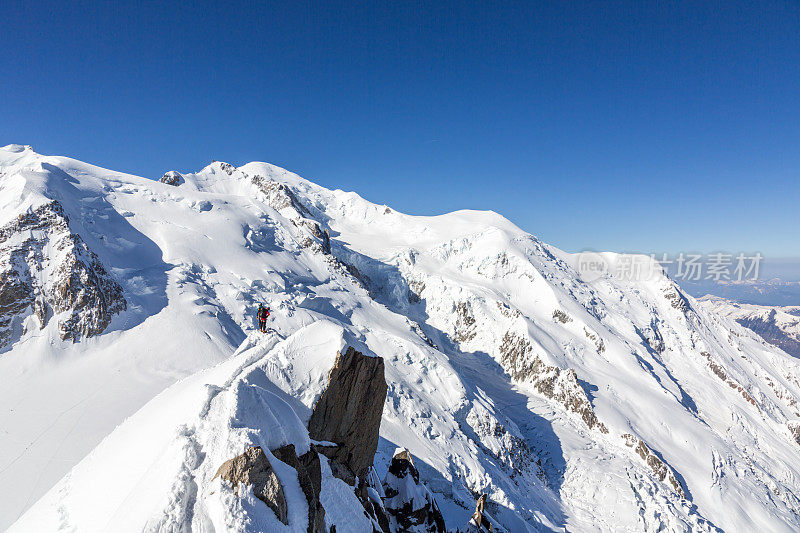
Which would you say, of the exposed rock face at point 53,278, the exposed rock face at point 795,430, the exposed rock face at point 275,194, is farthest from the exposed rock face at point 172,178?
the exposed rock face at point 795,430

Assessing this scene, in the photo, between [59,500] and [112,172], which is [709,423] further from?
[112,172]

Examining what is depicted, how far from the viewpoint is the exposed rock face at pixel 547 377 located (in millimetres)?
61069

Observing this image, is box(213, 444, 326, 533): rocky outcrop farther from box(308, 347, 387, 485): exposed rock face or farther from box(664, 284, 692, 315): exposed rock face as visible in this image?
box(664, 284, 692, 315): exposed rock face

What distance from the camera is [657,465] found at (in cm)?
5328

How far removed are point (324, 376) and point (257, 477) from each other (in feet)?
18.2

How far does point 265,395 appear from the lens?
9.40m

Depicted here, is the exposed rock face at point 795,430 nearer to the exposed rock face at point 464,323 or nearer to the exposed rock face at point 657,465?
the exposed rock face at point 657,465

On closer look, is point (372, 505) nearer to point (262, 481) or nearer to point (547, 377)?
point (262, 481)

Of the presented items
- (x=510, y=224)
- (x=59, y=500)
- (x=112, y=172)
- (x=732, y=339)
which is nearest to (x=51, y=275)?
(x=59, y=500)

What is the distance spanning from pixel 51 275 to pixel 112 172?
45115mm

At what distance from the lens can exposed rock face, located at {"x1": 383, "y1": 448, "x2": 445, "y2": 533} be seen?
16609 millimetres

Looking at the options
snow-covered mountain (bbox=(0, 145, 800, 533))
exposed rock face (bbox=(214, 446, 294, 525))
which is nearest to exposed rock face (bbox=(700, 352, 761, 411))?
snow-covered mountain (bbox=(0, 145, 800, 533))

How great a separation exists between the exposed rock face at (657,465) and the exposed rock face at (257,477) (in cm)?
6769

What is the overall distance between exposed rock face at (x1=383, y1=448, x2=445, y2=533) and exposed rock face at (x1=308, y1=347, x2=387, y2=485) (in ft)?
13.4
